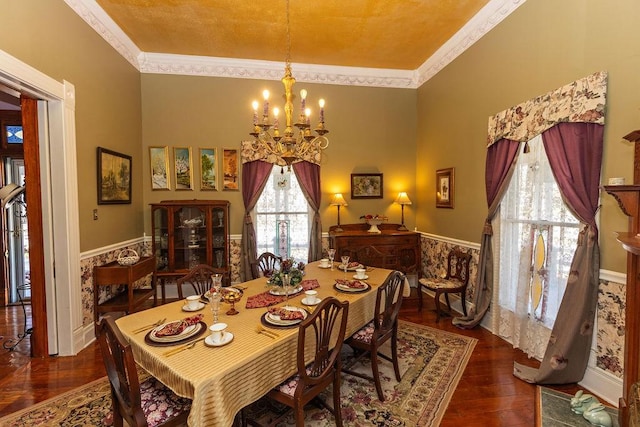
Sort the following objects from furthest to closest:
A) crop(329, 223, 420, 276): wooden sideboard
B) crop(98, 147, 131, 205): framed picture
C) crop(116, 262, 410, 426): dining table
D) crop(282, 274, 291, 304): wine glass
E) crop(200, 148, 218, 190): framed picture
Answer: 1. crop(200, 148, 218, 190): framed picture
2. crop(329, 223, 420, 276): wooden sideboard
3. crop(98, 147, 131, 205): framed picture
4. crop(282, 274, 291, 304): wine glass
5. crop(116, 262, 410, 426): dining table

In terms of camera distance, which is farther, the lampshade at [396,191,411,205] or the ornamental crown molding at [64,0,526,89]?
the lampshade at [396,191,411,205]

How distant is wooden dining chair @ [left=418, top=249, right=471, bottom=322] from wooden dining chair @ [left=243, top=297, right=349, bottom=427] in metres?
2.19

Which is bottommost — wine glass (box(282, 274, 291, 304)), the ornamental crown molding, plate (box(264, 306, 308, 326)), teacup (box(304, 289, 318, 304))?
plate (box(264, 306, 308, 326))

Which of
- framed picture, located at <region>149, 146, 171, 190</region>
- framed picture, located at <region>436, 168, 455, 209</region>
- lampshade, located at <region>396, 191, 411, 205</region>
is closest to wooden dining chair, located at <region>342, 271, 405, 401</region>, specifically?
framed picture, located at <region>436, 168, 455, 209</region>

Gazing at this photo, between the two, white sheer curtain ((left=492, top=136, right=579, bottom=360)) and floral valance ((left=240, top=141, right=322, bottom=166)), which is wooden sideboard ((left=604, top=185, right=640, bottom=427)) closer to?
white sheer curtain ((left=492, top=136, right=579, bottom=360))

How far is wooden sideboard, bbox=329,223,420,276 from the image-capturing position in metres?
4.57

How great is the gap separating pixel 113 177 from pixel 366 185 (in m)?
3.56

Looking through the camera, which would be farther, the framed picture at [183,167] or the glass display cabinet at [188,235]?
the framed picture at [183,167]

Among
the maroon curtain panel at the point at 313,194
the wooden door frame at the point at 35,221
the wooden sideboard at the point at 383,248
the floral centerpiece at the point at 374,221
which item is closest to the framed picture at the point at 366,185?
the floral centerpiece at the point at 374,221

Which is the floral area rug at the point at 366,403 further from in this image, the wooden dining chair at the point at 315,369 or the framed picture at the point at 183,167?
the framed picture at the point at 183,167

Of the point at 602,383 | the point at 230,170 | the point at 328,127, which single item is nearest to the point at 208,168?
the point at 230,170

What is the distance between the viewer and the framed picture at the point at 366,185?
516 centimetres

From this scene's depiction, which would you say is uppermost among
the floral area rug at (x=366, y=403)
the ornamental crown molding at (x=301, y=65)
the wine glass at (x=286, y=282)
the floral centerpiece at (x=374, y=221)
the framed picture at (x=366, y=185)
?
the ornamental crown molding at (x=301, y=65)

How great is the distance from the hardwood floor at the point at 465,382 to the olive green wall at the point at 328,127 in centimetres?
214
